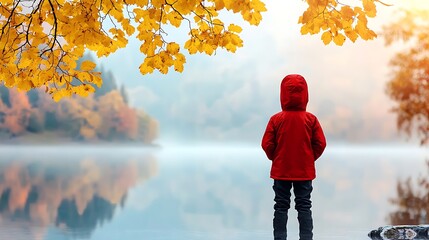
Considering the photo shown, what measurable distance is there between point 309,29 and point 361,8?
0.46 meters

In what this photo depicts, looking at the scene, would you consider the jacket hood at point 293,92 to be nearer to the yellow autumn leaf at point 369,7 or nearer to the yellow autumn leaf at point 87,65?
the yellow autumn leaf at point 369,7

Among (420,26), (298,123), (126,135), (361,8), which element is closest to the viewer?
(361,8)

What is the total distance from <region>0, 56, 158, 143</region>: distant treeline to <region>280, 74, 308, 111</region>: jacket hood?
57861 mm

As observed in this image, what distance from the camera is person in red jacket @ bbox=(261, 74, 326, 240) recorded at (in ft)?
20.3

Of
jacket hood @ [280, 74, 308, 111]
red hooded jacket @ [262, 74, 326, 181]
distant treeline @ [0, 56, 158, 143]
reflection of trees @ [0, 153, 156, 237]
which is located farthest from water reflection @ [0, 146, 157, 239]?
distant treeline @ [0, 56, 158, 143]

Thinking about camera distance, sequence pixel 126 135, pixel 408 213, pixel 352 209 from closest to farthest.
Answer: pixel 408 213, pixel 352 209, pixel 126 135

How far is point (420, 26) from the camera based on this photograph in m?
26.7

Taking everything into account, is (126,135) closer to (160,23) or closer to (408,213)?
(408,213)

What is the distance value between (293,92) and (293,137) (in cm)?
43

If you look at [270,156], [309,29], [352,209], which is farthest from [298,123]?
[352,209]

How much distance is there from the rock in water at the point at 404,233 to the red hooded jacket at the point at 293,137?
189 cm

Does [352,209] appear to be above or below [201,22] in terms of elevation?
below

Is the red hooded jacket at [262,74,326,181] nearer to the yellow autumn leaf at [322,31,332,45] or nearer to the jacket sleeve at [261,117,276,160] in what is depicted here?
the jacket sleeve at [261,117,276,160]

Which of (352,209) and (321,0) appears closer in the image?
(321,0)
